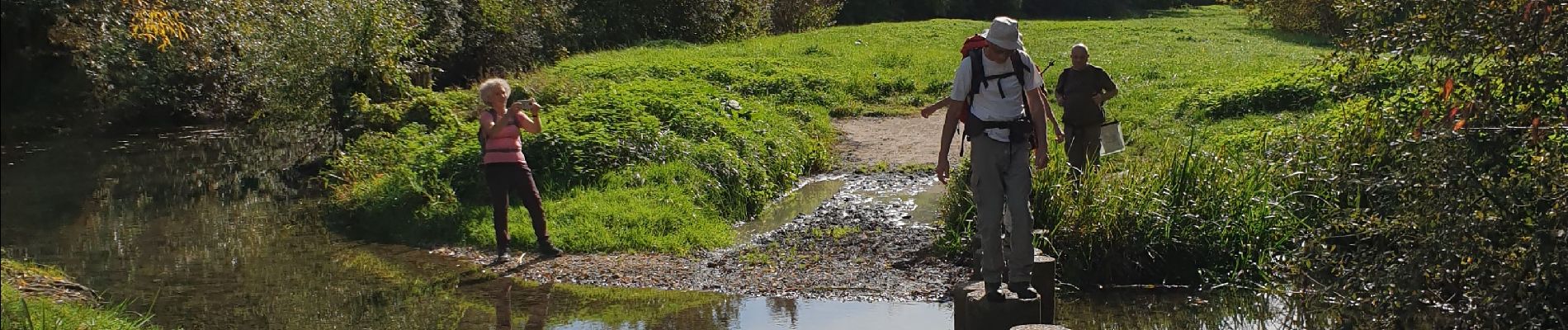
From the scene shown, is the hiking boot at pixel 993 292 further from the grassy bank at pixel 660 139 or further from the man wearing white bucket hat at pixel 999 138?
the grassy bank at pixel 660 139

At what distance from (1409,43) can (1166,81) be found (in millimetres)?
15354

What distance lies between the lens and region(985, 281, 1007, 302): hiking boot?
6.65 metres

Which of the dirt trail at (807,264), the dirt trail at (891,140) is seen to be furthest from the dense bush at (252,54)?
the dirt trail at (891,140)

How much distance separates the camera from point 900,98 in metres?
22.1

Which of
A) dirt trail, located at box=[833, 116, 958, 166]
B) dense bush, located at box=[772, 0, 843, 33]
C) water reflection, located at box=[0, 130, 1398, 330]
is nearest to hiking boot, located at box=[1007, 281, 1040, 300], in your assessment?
water reflection, located at box=[0, 130, 1398, 330]

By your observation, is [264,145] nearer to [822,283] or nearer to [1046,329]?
[822,283]

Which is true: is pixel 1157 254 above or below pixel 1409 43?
below

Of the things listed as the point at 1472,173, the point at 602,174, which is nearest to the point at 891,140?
the point at 602,174

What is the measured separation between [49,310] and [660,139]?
7108mm

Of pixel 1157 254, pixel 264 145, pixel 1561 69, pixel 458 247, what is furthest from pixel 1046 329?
pixel 264 145

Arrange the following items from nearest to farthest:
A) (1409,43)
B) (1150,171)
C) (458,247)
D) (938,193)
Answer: (1409,43)
(1150,171)
(458,247)
(938,193)

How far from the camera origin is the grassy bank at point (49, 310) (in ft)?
21.7

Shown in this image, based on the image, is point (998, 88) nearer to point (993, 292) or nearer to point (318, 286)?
point (993, 292)

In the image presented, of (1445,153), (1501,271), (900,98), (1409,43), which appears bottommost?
(900,98)
